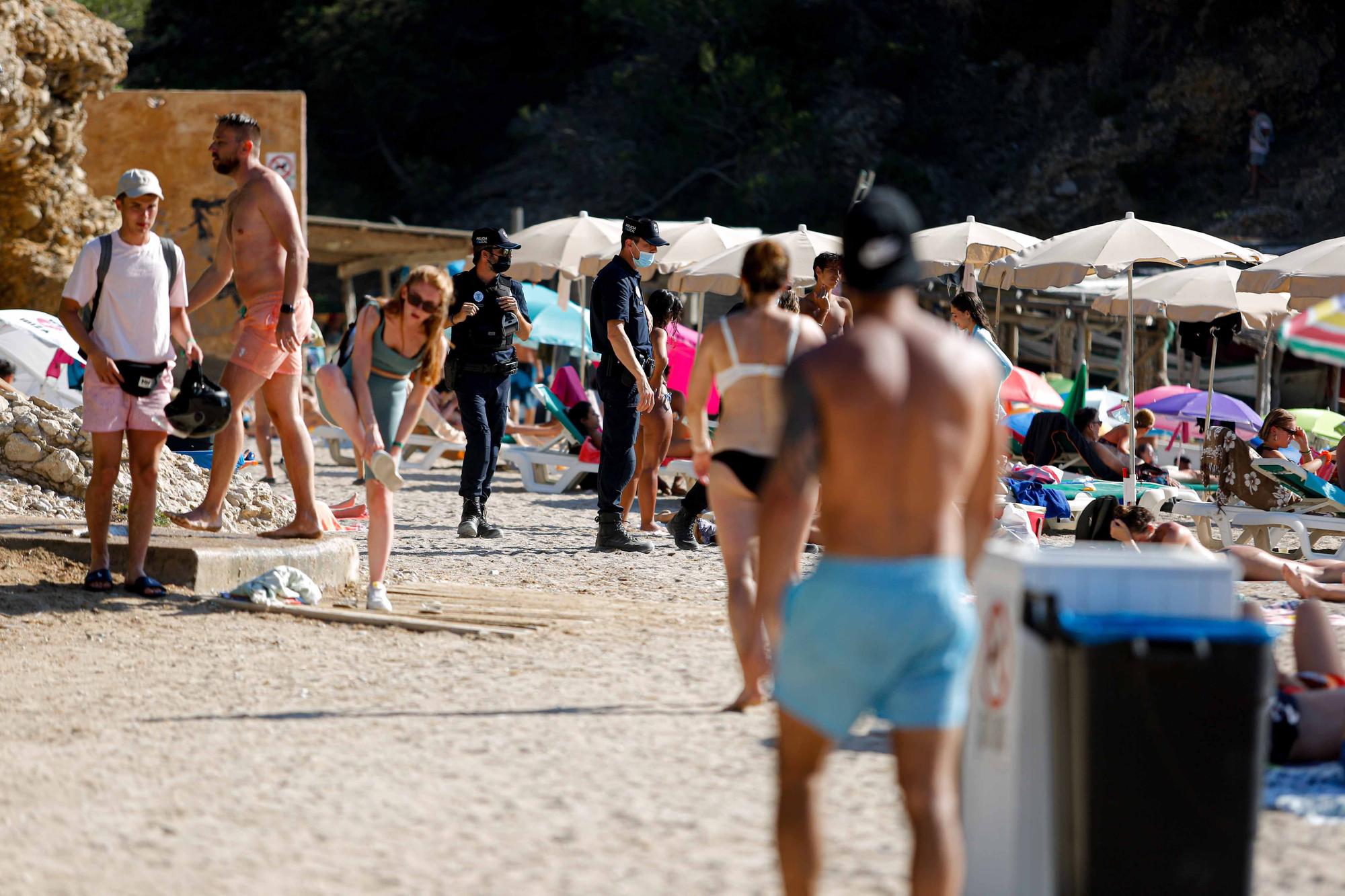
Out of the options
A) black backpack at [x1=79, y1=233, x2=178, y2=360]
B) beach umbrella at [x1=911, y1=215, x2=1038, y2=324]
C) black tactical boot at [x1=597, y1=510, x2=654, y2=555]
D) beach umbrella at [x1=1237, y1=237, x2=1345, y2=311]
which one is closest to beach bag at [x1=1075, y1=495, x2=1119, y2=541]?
black tactical boot at [x1=597, y1=510, x2=654, y2=555]

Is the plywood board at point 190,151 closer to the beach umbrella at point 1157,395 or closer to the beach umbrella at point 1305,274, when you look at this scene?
the beach umbrella at point 1305,274

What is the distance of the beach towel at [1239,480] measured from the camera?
11031 mm

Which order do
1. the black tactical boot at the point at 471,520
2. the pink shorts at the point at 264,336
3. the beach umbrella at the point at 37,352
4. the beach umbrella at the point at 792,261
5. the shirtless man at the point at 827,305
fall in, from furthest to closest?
the beach umbrella at the point at 792,261 < the beach umbrella at the point at 37,352 < the black tactical boot at the point at 471,520 < the shirtless man at the point at 827,305 < the pink shorts at the point at 264,336

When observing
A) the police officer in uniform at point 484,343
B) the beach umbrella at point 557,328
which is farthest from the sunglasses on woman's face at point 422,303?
the beach umbrella at point 557,328

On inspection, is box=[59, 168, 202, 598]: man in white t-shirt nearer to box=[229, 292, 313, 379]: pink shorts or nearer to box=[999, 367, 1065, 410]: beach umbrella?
box=[229, 292, 313, 379]: pink shorts

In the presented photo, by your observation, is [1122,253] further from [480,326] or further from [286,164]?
[286,164]

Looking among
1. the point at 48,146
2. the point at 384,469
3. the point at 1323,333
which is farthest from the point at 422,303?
the point at 48,146

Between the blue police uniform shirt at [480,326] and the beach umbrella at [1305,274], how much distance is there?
21.3 feet

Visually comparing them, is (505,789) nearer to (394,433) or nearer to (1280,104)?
(394,433)

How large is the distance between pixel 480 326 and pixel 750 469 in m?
5.02

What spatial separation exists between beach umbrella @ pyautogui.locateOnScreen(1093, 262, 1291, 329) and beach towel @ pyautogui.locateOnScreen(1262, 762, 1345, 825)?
1189 cm

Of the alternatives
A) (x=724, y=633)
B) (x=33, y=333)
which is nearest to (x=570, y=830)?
(x=724, y=633)

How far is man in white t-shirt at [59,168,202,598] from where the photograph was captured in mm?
6996

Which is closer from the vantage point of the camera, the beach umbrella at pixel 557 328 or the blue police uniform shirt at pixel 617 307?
the blue police uniform shirt at pixel 617 307
